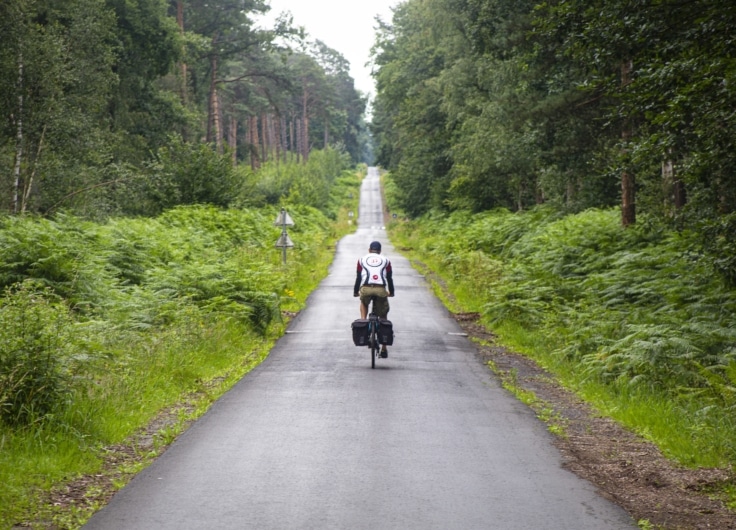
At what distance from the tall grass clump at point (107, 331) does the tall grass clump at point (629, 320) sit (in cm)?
547

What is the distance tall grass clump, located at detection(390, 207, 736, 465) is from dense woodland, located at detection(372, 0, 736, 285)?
91 centimetres

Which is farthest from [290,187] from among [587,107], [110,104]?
[587,107]

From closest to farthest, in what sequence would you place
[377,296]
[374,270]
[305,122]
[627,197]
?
[377,296], [374,270], [627,197], [305,122]

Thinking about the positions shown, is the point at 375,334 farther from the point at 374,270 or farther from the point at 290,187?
the point at 290,187

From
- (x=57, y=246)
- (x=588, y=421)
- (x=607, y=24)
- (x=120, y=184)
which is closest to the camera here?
(x=588, y=421)

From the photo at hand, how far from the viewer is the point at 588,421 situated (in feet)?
34.5

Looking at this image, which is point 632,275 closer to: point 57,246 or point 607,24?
point 607,24

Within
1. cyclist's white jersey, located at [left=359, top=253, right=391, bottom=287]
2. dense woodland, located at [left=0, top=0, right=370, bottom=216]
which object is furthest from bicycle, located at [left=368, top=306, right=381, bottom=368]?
dense woodland, located at [left=0, top=0, right=370, bottom=216]

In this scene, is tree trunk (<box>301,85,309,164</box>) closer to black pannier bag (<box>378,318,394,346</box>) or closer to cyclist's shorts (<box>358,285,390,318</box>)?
cyclist's shorts (<box>358,285,390,318</box>)

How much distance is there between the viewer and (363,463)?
26.0 ft

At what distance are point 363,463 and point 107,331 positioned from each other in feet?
20.9

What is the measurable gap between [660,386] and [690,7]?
6309mm

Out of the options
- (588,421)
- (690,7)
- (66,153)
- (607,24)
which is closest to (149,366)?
(588,421)

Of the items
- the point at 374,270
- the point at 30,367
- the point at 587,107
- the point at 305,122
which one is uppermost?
the point at 305,122
